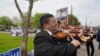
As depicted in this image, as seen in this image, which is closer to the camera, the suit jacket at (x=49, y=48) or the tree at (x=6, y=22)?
the suit jacket at (x=49, y=48)

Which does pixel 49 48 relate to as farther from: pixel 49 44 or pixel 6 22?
pixel 6 22

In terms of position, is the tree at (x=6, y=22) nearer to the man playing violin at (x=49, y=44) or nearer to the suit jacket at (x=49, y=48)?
the man playing violin at (x=49, y=44)

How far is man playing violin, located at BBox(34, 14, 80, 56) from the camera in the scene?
199 inches

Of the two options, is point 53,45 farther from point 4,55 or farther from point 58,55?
point 4,55

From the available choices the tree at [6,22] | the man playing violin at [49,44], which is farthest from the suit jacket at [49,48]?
the tree at [6,22]

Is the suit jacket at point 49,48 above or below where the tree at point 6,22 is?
above

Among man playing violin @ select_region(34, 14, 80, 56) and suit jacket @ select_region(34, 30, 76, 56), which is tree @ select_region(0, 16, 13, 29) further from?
suit jacket @ select_region(34, 30, 76, 56)

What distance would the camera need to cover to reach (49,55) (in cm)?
506

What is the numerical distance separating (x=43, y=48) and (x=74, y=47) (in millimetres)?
453

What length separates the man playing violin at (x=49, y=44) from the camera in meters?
5.04

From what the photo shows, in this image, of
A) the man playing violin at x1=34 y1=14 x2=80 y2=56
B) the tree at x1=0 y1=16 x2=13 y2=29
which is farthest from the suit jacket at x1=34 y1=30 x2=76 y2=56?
the tree at x1=0 y1=16 x2=13 y2=29

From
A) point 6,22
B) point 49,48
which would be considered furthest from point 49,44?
point 6,22

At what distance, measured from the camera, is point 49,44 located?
16.9 ft

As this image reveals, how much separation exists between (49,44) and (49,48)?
108mm
